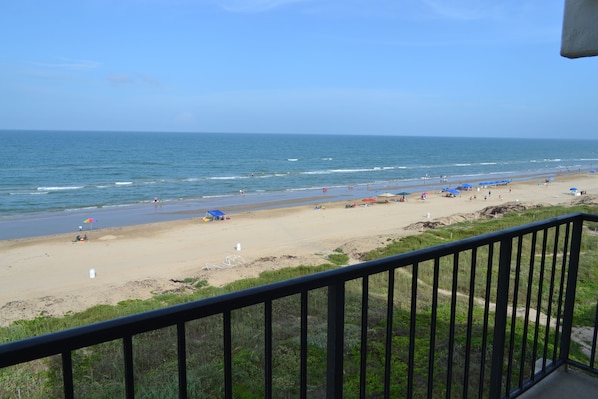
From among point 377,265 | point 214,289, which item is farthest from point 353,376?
point 214,289

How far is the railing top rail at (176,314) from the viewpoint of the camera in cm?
101

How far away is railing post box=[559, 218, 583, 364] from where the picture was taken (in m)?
3.04

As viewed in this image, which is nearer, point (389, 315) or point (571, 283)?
point (389, 315)

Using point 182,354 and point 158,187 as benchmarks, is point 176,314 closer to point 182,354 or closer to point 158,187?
point 182,354

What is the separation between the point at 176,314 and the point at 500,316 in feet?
6.61

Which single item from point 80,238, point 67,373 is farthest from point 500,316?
point 80,238

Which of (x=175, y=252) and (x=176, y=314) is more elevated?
(x=176, y=314)

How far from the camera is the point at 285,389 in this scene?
17.6 ft

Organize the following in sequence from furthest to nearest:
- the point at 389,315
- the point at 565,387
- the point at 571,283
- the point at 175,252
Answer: the point at 175,252 < the point at 571,283 < the point at 565,387 < the point at 389,315

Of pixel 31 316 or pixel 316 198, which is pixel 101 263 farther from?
pixel 316 198

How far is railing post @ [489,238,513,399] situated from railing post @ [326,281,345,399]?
1182 mm

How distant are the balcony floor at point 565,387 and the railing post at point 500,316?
46 cm

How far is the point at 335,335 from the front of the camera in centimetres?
165

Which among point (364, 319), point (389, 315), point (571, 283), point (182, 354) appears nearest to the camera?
point (182, 354)
